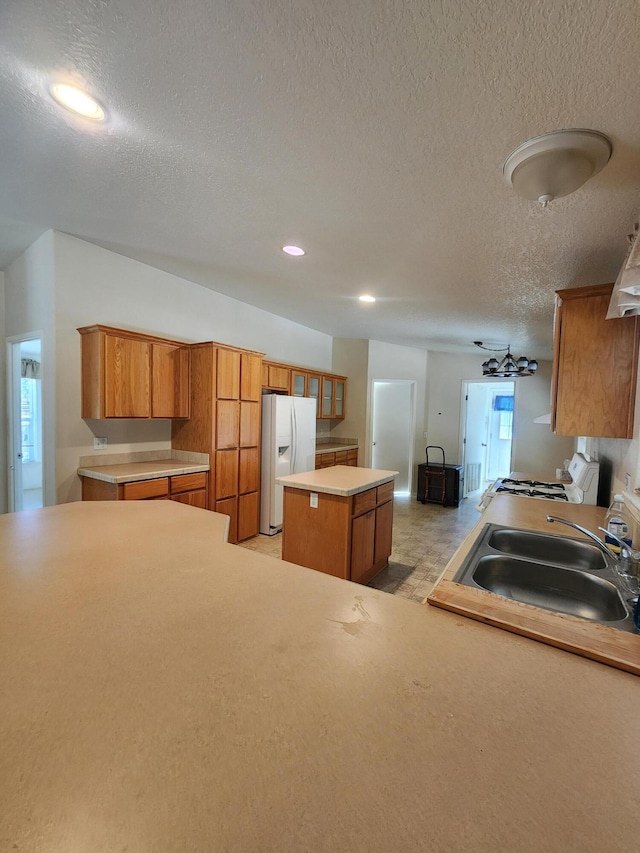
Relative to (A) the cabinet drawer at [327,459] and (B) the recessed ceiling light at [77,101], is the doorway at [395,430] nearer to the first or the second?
(A) the cabinet drawer at [327,459]

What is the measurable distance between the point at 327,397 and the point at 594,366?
13.4 ft

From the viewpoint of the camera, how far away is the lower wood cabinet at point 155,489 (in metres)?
2.86

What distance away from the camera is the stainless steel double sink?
132 centimetres

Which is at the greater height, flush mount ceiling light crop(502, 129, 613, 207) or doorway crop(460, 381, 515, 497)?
flush mount ceiling light crop(502, 129, 613, 207)

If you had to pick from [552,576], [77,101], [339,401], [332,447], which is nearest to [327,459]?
[332,447]

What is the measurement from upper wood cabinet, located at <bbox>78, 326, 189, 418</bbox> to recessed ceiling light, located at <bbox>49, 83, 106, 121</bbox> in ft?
5.45

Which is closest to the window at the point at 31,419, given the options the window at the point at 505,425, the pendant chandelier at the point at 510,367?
the pendant chandelier at the point at 510,367

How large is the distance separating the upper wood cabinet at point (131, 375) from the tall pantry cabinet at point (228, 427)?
0.14m

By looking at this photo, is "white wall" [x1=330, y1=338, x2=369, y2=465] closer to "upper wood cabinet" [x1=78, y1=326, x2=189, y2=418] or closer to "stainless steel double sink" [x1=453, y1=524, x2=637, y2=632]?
"upper wood cabinet" [x1=78, y1=326, x2=189, y2=418]

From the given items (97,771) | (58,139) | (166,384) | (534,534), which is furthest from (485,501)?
(58,139)

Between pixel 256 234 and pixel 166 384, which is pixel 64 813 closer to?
pixel 256 234

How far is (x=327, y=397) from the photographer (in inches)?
230

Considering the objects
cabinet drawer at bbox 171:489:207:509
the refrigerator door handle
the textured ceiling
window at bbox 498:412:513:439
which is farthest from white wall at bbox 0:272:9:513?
window at bbox 498:412:513:439

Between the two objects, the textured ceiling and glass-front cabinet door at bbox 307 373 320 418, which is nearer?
the textured ceiling
